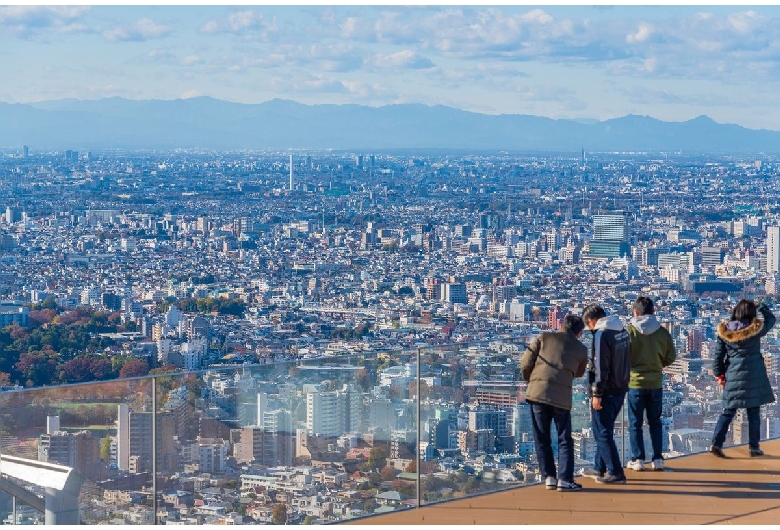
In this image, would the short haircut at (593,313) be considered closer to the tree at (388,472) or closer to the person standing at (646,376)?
the person standing at (646,376)

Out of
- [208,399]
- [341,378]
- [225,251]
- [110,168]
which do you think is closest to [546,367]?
[341,378]

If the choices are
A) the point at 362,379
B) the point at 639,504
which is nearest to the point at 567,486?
the point at 639,504

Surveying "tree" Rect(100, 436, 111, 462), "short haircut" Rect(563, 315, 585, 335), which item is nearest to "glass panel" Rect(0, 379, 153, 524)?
"tree" Rect(100, 436, 111, 462)

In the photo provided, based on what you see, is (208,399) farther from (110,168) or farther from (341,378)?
(110,168)

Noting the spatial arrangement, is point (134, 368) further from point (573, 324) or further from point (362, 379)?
point (573, 324)

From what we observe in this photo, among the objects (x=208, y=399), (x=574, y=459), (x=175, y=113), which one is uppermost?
(x=175, y=113)
